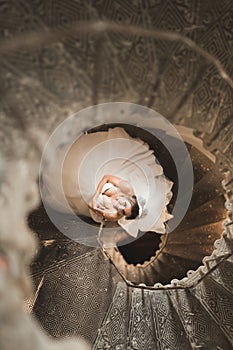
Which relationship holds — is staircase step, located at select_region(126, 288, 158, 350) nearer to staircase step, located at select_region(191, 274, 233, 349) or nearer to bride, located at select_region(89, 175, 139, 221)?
staircase step, located at select_region(191, 274, 233, 349)

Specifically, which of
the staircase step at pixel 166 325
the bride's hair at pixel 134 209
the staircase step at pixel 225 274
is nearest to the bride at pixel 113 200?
the bride's hair at pixel 134 209

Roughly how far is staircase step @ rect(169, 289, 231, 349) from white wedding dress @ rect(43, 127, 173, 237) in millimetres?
453

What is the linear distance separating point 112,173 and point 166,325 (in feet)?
2.00

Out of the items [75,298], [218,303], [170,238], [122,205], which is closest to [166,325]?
[218,303]

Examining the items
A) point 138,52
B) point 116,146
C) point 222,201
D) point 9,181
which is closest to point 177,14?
point 138,52

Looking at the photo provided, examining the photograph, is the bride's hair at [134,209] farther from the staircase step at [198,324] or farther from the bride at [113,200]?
the staircase step at [198,324]

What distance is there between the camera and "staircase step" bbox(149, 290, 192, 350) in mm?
1582

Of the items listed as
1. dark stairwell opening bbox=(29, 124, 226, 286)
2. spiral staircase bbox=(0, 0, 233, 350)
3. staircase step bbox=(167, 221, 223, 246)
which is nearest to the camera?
spiral staircase bbox=(0, 0, 233, 350)

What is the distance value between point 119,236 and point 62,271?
438 mm

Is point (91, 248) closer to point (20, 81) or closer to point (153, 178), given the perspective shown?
point (153, 178)

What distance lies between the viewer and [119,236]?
2.05 m

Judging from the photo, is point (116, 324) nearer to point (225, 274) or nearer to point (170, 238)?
point (225, 274)

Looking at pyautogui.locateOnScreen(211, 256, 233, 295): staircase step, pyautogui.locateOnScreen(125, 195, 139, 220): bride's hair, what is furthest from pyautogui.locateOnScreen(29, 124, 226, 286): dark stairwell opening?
pyautogui.locateOnScreen(211, 256, 233, 295): staircase step

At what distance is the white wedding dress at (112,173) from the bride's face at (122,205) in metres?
0.07
